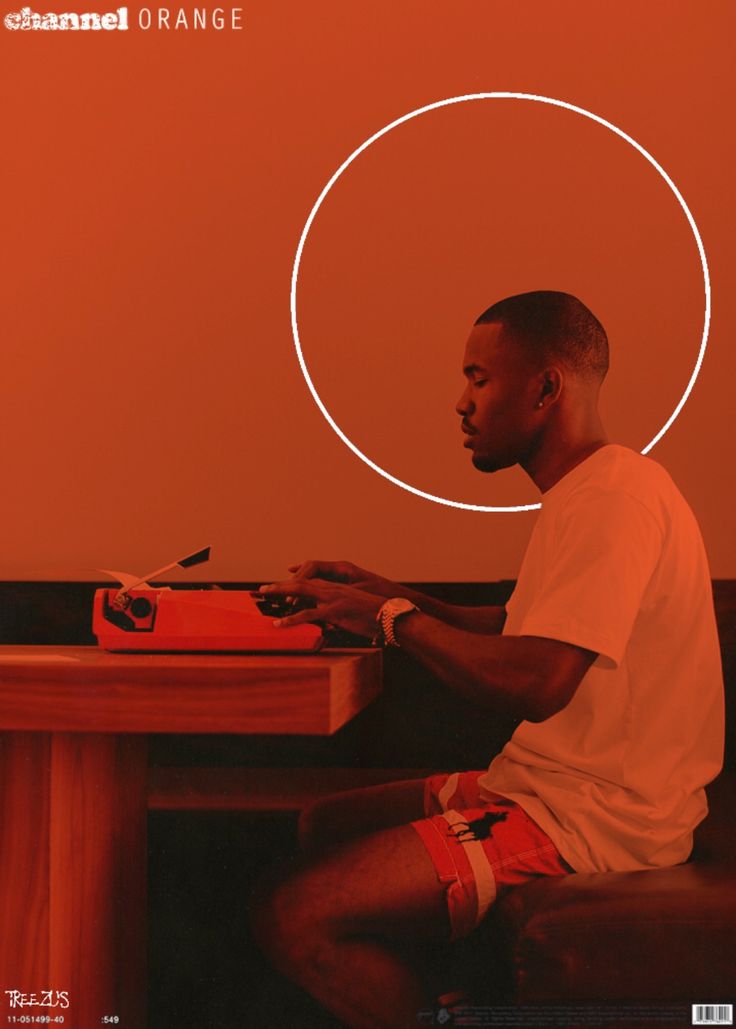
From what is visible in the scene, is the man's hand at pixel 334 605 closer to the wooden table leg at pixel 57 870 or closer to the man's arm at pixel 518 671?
the man's arm at pixel 518 671

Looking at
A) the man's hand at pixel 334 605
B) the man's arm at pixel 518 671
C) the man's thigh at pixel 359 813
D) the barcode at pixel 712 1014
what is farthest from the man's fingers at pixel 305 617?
the barcode at pixel 712 1014

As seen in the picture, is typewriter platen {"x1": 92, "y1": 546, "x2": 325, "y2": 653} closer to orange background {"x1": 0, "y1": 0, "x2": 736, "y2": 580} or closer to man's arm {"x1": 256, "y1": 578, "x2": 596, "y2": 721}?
man's arm {"x1": 256, "y1": 578, "x2": 596, "y2": 721}

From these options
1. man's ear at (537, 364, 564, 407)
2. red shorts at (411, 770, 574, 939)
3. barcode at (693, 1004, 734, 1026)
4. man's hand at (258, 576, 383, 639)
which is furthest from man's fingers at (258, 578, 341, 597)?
barcode at (693, 1004, 734, 1026)

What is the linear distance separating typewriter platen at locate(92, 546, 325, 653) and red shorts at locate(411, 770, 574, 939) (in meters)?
0.28

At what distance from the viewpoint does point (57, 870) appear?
1.24m

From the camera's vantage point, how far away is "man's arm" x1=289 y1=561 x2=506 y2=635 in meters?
1.68

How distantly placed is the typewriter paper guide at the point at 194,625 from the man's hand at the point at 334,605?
0.03 metres

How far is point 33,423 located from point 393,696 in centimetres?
93

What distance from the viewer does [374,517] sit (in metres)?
2.24

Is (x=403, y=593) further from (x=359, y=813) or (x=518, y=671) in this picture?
(x=518, y=671)

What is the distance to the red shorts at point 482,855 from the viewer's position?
1.24m

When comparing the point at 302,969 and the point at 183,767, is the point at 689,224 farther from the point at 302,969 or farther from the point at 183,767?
the point at 302,969

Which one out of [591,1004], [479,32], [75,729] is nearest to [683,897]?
[591,1004]

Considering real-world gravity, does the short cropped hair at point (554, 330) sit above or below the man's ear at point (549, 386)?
above
